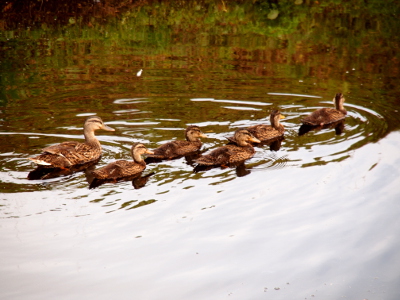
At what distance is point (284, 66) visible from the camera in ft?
48.5

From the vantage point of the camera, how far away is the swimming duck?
8.47m

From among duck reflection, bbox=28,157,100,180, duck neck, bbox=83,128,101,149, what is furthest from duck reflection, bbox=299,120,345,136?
duck reflection, bbox=28,157,100,180

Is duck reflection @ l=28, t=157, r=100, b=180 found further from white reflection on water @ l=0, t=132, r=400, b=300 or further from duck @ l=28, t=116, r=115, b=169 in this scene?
white reflection on water @ l=0, t=132, r=400, b=300

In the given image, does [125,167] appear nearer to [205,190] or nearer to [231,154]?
[205,190]

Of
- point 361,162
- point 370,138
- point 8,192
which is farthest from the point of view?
point 370,138

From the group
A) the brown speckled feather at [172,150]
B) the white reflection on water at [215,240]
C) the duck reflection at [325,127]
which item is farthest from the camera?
the duck reflection at [325,127]

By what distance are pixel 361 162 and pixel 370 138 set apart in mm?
1261

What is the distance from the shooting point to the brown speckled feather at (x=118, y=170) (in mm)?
8461

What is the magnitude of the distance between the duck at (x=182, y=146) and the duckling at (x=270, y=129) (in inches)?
37.1

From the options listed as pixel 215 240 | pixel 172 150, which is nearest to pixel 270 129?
pixel 172 150

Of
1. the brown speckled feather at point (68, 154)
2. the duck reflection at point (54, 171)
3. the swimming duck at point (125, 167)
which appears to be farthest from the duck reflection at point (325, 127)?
the duck reflection at point (54, 171)

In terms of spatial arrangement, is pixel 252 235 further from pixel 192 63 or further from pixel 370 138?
pixel 192 63

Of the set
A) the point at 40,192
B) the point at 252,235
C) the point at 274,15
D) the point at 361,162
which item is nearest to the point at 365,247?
the point at 252,235

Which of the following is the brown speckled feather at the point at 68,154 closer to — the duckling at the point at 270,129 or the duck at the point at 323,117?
the duckling at the point at 270,129
